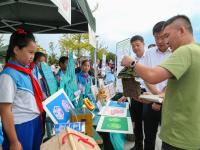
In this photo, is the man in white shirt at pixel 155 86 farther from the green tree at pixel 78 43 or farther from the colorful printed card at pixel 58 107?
the green tree at pixel 78 43

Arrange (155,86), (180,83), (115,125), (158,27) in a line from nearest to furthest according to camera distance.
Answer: (180,83) < (115,125) < (158,27) < (155,86)

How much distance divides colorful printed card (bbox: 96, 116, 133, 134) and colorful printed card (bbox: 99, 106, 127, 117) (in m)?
0.23

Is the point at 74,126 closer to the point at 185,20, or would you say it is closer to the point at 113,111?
the point at 185,20

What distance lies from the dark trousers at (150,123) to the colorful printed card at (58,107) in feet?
3.44

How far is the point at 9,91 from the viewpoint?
78.4 inches

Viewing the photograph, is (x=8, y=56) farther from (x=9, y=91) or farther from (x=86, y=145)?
(x=86, y=145)

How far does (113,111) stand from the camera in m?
3.67

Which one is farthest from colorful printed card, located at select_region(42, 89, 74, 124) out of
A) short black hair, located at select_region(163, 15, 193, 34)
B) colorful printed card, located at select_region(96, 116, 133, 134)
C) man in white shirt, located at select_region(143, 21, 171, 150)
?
short black hair, located at select_region(163, 15, 193, 34)

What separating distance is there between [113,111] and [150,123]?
21.0 inches

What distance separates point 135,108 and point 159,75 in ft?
8.56

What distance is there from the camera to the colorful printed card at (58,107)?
242cm

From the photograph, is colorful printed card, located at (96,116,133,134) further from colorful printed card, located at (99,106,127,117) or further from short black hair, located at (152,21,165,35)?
short black hair, located at (152,21,165,35)

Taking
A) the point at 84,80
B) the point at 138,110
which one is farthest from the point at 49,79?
the point at 84,80

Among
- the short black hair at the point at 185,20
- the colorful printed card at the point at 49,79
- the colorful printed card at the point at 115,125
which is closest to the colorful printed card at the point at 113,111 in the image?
the colorful printed card at the point at 115,125
